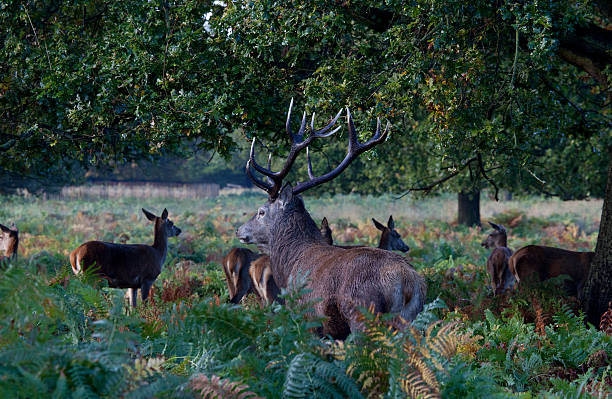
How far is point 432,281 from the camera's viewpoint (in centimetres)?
955

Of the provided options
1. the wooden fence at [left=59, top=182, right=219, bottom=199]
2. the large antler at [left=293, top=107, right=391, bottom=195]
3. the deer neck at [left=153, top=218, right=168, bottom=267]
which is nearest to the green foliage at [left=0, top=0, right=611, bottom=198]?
the large antler at [left=293, top=107, right=391, bottom=195]

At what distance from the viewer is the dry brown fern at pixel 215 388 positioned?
90.0 inches

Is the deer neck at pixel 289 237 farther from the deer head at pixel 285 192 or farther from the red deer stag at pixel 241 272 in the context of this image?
the red deer stag at pixel 241 272

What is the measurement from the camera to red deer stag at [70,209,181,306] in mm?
9508

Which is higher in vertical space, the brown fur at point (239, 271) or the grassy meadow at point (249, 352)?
the grassy meadow at point (249, 352)

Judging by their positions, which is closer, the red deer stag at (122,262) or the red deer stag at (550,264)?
the red deer stag at (550,264)

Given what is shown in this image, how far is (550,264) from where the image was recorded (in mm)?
9500

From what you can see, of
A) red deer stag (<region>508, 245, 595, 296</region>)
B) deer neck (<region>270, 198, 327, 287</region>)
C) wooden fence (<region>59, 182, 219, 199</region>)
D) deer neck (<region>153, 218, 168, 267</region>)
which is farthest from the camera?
wooden fence (<region>59, 182, 219, 199</region>)

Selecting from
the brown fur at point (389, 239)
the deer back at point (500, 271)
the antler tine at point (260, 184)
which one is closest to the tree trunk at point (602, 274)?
the deer back at point (500, 271)

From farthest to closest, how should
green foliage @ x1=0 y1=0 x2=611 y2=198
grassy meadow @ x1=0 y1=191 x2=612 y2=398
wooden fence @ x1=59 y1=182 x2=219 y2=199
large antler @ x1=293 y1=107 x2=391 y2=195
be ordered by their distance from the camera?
wooden fence @ x1=59 y1=182 x2=219 y2=199
green foliage @ x1=0 y1=0 x2=611 y2=198
large antler @ x1=293 y1=107 x2=391 y2=195
grassy meadow @ x1=0 y1=191 x2=612 y2=398

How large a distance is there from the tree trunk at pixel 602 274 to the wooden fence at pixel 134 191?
132 ft

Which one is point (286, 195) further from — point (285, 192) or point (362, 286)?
point (362, 286)

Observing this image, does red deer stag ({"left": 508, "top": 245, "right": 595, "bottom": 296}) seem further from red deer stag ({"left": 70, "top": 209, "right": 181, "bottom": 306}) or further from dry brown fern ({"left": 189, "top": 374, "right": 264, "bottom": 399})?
dry brown fern ({"left": 189, "top": 374, "right": 264, "bottom": 399})

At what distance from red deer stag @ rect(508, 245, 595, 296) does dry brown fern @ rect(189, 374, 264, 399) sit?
298 inches
